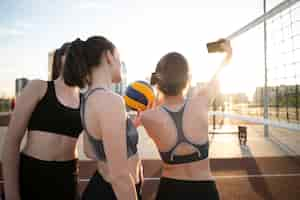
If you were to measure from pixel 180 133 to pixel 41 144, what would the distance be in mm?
839

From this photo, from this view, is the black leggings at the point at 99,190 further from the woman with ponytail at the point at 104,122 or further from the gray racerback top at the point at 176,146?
the gray racerback top at the point at 176,146

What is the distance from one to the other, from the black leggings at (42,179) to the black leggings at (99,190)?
0.24 meters

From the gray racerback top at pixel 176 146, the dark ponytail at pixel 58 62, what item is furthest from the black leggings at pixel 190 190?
the dark ponytail at pixel 58 62

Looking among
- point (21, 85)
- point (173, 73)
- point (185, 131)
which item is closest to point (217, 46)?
point (173, 73)

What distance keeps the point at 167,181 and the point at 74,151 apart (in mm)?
635

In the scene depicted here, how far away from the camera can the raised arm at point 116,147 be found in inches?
56.3

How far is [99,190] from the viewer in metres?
1.65

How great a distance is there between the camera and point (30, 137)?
1.87 metres

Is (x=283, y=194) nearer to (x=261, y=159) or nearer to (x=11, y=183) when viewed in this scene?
(x=261, y=159)

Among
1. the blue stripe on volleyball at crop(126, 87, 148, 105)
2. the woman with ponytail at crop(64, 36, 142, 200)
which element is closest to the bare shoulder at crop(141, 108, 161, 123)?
the woman with ponytail at crop(64, 36, 142, 200)

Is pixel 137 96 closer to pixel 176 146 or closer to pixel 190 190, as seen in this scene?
pixel 176 146

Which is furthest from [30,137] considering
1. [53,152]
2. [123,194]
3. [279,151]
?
[279,151]

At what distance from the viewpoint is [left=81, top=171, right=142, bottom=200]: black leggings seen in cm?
162

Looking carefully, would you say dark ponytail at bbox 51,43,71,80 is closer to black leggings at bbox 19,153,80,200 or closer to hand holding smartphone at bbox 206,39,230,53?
black leggings at bbox 19,153,80,200
